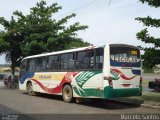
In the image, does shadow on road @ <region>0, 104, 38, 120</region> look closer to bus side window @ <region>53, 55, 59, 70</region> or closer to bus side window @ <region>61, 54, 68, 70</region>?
bus side window @ <region>61, 54, 68, 70</region>

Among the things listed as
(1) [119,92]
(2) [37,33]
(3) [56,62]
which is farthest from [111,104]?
(2) [37,33]

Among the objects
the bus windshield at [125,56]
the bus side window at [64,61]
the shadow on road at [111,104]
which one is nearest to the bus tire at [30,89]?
the bus side window at [64,61]

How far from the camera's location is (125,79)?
49.9 feet

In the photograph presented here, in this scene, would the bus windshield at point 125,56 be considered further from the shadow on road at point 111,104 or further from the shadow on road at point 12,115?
the shadow on road at point 12,115

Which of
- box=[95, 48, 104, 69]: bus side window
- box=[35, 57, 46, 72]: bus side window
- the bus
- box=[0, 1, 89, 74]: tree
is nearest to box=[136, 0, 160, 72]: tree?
the bus

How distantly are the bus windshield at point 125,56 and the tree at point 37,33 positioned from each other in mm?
15241

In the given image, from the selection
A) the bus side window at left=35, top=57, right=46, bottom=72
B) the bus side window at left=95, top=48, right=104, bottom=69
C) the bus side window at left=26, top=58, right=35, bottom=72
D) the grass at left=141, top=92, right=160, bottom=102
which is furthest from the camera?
the bus side window at left=26, top=58, right=35, bottom=72

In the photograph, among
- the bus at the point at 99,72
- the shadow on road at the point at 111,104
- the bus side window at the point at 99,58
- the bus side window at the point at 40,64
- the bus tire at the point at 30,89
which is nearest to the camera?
the bus at the point at 99,72

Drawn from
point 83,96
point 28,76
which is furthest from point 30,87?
point 83,96

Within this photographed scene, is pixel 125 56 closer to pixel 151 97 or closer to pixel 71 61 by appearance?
pixel 71 61

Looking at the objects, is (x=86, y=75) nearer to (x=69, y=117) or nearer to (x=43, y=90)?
(x=69, y=117)

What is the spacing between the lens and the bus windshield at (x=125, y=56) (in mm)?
14987

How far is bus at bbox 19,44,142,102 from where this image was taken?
14797 millimetres

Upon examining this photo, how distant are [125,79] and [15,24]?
65.1ft
